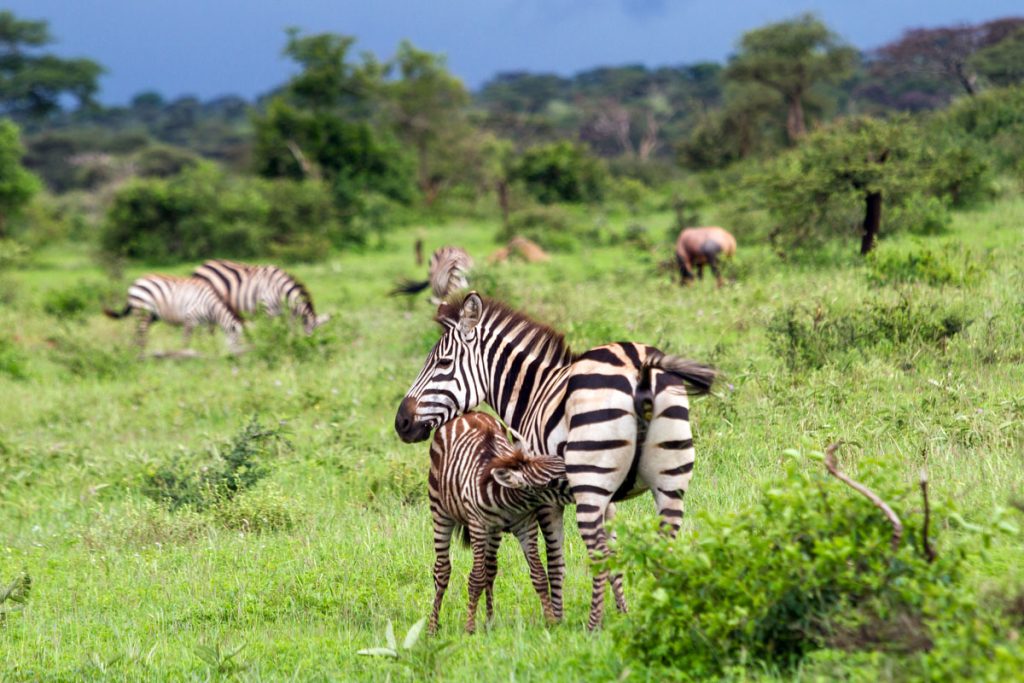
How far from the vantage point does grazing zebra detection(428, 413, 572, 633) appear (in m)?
4.98

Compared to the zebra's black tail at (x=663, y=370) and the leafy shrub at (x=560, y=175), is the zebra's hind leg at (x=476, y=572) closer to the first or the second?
the zebra's black tail at (x=663, y=370)

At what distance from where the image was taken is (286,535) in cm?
730

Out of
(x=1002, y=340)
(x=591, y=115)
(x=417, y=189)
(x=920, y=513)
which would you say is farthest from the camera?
Answer: (x=591, y=115)

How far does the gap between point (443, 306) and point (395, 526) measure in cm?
207

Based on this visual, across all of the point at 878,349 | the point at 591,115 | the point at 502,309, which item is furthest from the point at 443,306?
the point at 591,115

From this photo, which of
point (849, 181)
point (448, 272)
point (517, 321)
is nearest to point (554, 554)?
point (517, 321)

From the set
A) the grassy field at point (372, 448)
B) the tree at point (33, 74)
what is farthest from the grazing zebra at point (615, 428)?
the tree at point (33, 74)

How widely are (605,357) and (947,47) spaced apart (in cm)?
3192

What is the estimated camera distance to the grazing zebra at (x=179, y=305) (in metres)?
16.0

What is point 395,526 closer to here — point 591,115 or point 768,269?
point 768,269

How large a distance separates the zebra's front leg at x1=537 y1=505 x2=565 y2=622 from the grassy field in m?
0.14

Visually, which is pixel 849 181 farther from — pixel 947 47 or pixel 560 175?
pixel 947 47

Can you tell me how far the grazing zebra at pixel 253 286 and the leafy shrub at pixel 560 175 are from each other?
1501cm

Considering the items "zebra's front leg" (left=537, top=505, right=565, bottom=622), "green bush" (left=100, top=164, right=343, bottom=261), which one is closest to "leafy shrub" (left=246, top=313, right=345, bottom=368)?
"zebra's front leg" (left=537, top=505, right=565, bottom=622)
